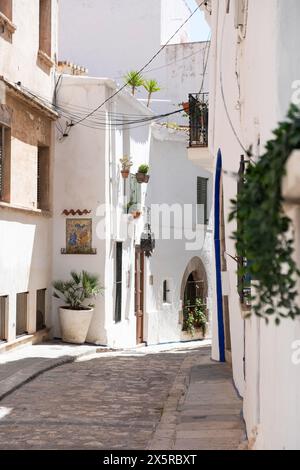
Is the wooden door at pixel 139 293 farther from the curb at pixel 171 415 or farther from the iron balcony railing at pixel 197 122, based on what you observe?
the curb at pixel 171 415

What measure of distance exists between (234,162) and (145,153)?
1230 cm

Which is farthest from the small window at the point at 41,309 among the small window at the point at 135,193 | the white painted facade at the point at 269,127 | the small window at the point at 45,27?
the white painted facade at the point at 269,127

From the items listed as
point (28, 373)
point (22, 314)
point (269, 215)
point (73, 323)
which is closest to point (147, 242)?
point (73, 323)

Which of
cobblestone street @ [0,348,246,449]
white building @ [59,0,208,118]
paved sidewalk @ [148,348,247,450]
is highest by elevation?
white building @ [59,0,208,118]

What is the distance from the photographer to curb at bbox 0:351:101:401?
1105 cm

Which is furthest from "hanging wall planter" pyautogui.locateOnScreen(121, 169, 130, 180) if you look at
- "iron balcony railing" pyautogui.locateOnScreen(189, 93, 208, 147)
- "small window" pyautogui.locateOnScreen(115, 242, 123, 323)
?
"iron balcony railing" pyautogui.locateOnScreen(189, 93, 208, 147)

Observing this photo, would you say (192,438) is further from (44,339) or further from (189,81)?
(189,81)

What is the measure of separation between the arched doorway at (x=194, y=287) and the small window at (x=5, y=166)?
9.81 metres

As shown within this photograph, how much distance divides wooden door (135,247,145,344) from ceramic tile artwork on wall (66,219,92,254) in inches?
134

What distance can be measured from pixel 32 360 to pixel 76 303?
351 centimetres

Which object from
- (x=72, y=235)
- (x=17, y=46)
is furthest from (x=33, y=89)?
(x=72, y=235)

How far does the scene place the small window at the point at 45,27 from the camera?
58.3 feet

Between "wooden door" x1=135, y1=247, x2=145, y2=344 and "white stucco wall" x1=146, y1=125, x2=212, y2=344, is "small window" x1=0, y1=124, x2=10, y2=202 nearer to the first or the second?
"wooden door" x1=135, y1=247, x2=145, y2=344

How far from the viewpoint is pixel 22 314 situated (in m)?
16.1
